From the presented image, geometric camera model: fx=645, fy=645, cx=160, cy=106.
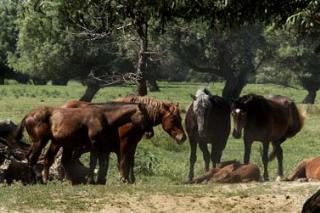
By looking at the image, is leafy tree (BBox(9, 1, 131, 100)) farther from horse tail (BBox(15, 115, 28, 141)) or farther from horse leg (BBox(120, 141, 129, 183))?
horse leg (BBox(120, 141, 129, 183))

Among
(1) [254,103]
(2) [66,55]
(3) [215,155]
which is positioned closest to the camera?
(1) [254,103]

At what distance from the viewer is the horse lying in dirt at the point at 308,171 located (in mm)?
14148

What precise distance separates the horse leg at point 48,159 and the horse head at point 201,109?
12.4ft

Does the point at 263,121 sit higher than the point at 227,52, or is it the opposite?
the point at 263,121

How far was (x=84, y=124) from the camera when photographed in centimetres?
1348

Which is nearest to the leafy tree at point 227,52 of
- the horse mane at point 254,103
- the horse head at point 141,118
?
the horse mane at point 254,103

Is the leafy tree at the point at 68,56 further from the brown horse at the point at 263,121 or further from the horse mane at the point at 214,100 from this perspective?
the brown horse at the point at 263,121

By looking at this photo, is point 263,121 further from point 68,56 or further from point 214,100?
point 68,56

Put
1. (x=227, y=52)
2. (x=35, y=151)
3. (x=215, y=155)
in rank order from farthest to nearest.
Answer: (x=227, y=52) < (x=215, y=155) < (x=35, y=151)

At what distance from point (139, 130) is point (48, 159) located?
214 cm

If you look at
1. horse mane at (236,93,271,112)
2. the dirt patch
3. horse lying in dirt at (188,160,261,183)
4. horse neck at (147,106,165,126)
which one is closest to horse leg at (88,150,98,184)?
horse neck at (147,106,165,126)

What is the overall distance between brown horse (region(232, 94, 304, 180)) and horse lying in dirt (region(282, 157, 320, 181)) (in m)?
1.26

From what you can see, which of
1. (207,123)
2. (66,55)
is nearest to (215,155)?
(207,123)

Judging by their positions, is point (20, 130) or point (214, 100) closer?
point (20, 130)
